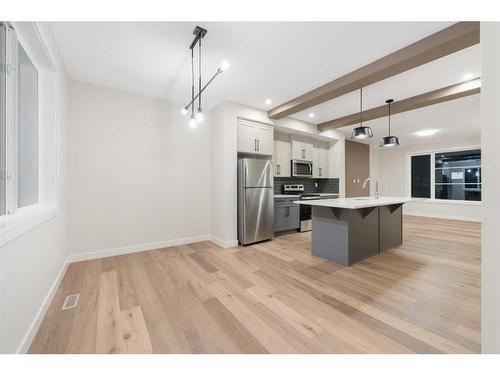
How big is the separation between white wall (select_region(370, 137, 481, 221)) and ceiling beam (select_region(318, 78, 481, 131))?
13.1ft

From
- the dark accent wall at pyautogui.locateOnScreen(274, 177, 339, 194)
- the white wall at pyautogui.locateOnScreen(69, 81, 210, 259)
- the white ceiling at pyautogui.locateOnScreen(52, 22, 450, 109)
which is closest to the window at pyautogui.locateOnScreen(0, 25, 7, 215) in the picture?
the white ceiling at pyautogui.locateOnScreen(52, 22, 450, 109)

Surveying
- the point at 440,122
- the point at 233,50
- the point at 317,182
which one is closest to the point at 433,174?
the point at 440,122

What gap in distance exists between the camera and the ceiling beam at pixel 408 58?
1940 mm

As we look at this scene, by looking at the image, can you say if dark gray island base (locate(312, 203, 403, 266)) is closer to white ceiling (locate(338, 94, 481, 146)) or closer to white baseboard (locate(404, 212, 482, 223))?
white ceiling (locate(338, 94, 481, 146))

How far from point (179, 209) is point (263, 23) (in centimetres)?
310

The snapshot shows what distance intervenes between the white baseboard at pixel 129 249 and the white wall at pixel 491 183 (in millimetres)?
3746

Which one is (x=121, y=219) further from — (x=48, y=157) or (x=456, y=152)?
(x=456, y=152)

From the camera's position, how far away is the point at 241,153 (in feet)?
13.5

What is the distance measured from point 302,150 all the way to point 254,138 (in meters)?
1.73

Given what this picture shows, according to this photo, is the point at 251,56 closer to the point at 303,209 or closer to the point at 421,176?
the point at 303,209

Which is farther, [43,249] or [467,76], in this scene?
[467,76]

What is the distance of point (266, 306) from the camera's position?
74.0 inches

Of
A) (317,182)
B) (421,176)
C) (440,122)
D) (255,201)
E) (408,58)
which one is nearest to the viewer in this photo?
(408,58)

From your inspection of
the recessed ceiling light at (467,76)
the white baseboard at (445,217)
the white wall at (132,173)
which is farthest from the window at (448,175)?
the white wall at (132,173)
